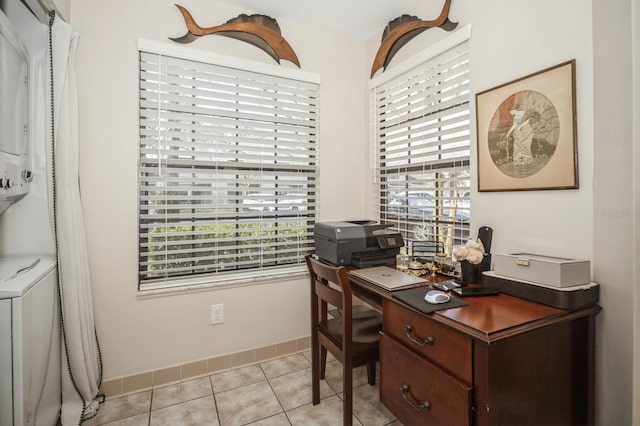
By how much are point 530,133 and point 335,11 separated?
1.61m

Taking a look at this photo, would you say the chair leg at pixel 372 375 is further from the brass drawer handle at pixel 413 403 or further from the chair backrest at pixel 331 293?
the brass drawer handle at pixel 413 403

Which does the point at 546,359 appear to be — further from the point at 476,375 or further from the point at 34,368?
the point at 34,368

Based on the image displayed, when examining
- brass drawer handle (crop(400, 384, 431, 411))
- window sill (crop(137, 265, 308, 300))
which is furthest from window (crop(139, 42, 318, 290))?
brass drawer handle (crop(400, 384, 431, 411))

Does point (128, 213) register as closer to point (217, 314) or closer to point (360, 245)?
point (217, 314)

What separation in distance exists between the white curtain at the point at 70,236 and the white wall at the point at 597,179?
229 cm

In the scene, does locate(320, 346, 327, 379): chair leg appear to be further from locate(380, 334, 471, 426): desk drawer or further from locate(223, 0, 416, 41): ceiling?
locate(223, 0, 416, 41): ceiling

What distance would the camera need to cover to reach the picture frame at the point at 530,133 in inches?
52.9

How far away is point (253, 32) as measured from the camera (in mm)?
2215

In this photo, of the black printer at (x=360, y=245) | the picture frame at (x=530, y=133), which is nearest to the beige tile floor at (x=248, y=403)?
the black printer at (x=360, y=245)

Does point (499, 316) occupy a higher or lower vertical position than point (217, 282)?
higher

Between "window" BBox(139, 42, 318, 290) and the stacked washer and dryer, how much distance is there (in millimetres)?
537

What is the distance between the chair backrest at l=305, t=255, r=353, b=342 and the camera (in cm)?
145

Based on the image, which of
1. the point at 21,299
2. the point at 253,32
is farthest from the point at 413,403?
the point at 253,32

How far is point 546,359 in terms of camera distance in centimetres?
109
